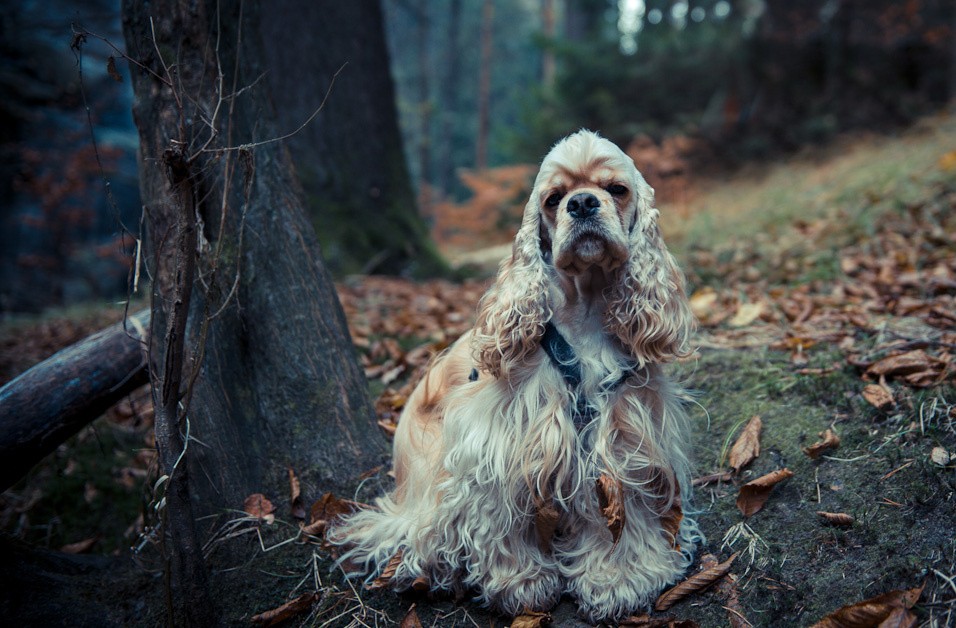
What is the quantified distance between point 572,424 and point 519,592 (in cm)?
66

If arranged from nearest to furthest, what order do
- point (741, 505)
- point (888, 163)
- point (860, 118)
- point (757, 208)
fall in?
point (741, 505)
point (888, 163)
point (757, 208)
point (860, 118)

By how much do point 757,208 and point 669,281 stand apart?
7091mm

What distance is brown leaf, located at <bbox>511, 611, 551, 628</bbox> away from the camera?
2.25 m

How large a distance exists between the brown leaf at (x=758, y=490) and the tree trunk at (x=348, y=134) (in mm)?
4544

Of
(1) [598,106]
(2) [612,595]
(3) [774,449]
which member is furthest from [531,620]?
(1) [598,106]

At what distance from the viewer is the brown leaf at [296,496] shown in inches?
108

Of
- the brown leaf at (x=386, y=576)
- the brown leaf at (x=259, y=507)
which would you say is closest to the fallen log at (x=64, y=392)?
the brown leaf at (x=259, y=507)

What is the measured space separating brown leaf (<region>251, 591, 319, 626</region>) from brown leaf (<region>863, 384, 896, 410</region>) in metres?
2.52

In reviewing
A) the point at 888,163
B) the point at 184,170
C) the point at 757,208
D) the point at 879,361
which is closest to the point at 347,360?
the point at 184,170

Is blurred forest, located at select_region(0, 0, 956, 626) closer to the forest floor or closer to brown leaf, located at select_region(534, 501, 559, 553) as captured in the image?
the forest floor

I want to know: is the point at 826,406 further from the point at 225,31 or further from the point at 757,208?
the point at 757,208

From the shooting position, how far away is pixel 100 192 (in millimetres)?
11562

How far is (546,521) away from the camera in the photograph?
7.84ft

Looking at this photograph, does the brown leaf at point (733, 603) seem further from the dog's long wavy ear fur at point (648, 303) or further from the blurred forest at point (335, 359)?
the dog's long wavy ear fur at point (648, 303)
